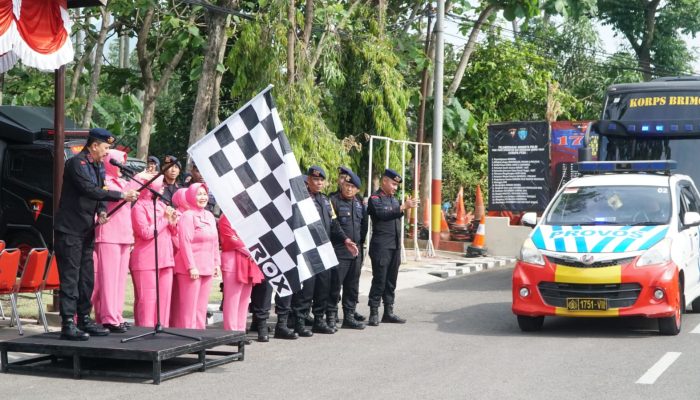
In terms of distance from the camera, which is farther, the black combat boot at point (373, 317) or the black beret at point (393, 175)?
the black combat boot at point (373, 317)

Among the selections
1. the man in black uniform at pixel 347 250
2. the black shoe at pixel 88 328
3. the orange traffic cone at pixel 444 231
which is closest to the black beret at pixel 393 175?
the man in black uniform at pixel 347 250

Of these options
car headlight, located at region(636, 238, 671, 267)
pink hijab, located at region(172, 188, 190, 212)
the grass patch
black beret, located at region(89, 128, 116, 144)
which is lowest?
the grass patch

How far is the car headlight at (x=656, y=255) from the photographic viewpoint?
11.9 metres

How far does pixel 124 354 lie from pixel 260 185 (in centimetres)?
209

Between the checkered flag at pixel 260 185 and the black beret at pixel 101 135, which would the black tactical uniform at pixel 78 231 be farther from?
the checkered flag at pixel 260 185

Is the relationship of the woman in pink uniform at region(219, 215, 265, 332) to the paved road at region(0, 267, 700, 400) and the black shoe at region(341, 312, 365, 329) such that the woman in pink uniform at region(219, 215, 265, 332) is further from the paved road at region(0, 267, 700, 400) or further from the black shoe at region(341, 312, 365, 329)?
the black shoe at region(341, 312, 365, 329)

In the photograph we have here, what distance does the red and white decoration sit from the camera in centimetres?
1193

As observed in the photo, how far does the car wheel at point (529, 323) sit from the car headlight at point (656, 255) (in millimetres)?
1362

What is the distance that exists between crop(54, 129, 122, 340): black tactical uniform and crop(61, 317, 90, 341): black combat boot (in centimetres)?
2

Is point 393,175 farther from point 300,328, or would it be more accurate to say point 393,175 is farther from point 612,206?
point 612,206

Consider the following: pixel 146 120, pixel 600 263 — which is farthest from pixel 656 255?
pixel 146 120

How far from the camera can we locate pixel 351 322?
1295cm

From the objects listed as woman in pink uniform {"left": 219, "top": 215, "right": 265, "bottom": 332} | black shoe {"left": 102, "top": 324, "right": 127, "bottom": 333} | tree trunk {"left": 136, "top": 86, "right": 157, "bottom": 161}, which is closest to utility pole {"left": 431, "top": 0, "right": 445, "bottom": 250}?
tree trunk {"left": 136, "top": 86, "right": 157, "bottom": 161}

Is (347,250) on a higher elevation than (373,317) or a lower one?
higher
